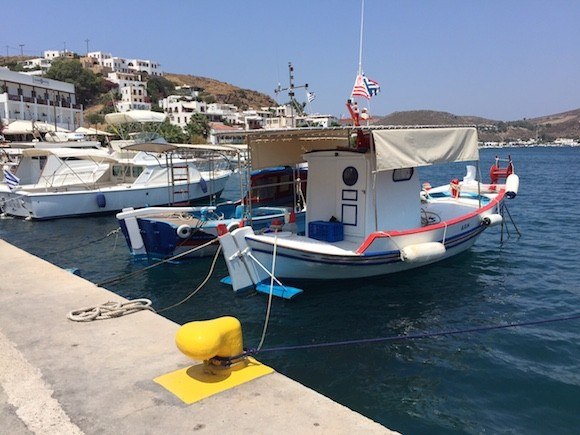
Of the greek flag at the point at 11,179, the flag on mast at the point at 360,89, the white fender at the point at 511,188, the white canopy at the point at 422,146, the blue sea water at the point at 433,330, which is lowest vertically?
the blue sea water at the point at 433,330

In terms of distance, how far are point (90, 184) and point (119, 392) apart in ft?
75.1

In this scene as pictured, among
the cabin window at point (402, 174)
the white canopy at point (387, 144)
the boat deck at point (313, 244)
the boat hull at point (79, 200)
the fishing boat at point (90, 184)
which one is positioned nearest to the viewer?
the white canopy at point (387, 144)

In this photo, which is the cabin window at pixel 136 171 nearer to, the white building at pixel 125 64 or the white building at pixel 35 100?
the white building at pixel 35 100

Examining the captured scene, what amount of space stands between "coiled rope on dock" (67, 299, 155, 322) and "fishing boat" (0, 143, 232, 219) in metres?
14.7

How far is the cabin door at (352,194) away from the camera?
432 inches

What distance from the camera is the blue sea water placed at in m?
6.43

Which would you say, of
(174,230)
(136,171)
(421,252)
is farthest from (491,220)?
(136,171)

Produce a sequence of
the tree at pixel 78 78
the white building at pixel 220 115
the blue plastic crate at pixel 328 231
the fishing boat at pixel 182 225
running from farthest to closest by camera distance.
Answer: the white building at pixel 220 115
the tree at pixel 78 78
the fishing boat at pixel 182 225
the blue plastic crate at pixel 328 231

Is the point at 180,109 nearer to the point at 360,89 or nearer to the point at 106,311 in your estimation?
the point at 360,89

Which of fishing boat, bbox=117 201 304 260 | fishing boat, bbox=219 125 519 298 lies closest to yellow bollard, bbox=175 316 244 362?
fishing boat, bbox=219 125 519 298

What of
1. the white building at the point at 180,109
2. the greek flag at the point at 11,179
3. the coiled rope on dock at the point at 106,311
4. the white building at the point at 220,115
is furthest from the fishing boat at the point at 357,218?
the white building at the point at 220,115

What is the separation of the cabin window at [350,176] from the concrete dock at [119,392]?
5.94m

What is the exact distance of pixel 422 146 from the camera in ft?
34.8

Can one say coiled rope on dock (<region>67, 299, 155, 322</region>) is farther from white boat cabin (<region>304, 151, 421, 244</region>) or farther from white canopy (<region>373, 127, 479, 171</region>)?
white boat cabin (<region>304, 151, 421, 244</region>)
